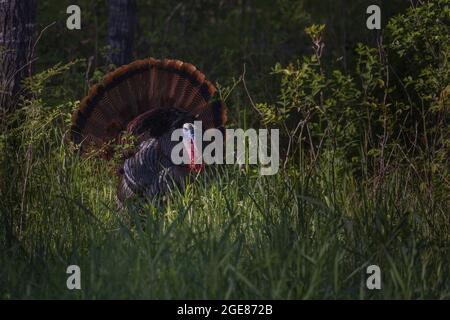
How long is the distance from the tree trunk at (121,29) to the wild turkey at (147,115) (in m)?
4.01

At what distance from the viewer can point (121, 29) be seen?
1242cm

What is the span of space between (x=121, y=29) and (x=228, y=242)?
23.7 ft

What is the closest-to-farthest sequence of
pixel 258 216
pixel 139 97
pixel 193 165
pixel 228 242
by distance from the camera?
pixel 228 242, pixel 258 216, pixel 193 165, pixel 139 97

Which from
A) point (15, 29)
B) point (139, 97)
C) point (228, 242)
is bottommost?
point (228, 242)

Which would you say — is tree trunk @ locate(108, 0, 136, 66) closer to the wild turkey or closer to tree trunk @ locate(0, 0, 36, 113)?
the wild turkey

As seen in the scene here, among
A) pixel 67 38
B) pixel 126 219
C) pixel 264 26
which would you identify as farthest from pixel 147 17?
pixel 126 219

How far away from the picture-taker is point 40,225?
627 cm

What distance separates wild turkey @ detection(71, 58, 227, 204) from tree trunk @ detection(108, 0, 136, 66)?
4.01 m

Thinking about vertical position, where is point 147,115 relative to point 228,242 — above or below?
above

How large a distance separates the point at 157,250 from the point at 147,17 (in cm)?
1290

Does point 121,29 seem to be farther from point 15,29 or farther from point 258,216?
point 258,216

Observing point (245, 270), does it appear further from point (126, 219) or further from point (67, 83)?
point (67, 83)

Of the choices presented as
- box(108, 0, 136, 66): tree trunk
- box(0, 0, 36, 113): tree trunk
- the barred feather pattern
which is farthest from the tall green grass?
box(108, 0, 136, 66): tree trunk

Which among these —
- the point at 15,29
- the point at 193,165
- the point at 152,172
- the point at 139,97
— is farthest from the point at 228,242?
the point at 15,29
